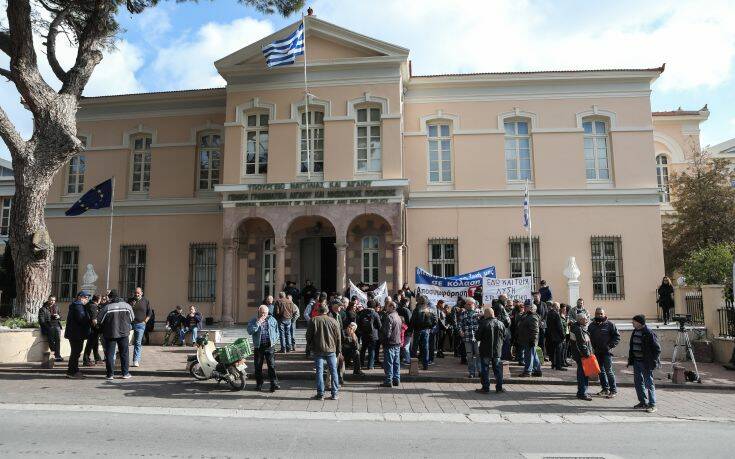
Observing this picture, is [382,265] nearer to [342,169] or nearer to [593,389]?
[342,169]

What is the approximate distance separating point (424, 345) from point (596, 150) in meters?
12.9

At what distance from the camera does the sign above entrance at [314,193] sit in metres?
18.2

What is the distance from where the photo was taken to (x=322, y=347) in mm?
9445

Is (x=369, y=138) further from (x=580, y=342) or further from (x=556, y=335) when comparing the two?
(x=580, y=342)

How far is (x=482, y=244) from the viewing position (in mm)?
20109

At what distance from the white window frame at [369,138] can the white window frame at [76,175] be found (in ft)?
40.4

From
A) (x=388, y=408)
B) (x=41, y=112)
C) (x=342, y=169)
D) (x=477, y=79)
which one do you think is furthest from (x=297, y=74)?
(x=388, y=408)

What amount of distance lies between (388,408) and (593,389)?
15.1 ft

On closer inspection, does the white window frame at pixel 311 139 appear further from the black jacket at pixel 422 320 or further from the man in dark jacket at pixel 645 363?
the man in dark jacket at pixel 645 363

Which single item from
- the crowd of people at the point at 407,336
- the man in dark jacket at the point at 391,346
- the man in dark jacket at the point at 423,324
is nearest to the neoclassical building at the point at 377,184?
the crowd of people at the point at 407,336

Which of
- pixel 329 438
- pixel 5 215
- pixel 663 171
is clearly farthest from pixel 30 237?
pixel 663 171

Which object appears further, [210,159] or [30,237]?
[210,159]

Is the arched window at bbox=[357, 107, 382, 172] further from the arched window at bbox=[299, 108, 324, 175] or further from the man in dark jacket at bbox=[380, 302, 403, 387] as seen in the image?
the man in dark jacket at bbox=[380, 302, 403, 387]

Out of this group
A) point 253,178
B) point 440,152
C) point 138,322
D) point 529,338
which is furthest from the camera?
point 440,152
